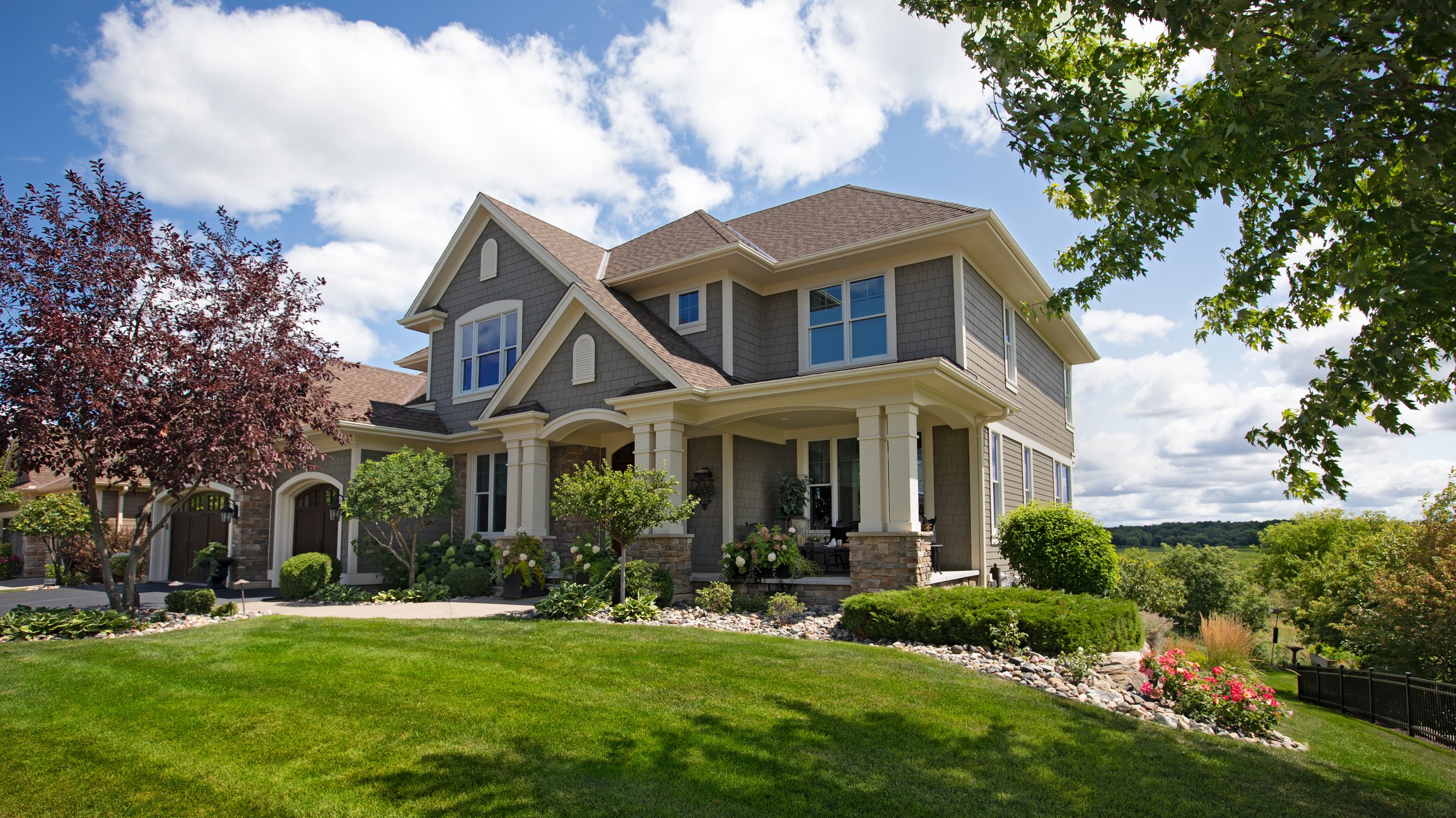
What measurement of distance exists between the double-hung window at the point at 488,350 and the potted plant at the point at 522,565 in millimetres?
4546

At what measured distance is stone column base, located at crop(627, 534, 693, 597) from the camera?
13.0m

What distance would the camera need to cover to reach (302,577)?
15.3m

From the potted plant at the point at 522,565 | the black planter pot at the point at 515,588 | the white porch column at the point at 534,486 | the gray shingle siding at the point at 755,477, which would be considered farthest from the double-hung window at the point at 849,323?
the black planter pot at the point at 515,588

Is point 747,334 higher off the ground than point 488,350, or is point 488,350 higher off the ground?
point 488,350

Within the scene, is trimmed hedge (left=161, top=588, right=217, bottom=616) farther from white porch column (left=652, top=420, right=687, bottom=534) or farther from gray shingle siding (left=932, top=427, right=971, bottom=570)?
gray shingle siding (left=932, top=427, right=971, bottom=570)

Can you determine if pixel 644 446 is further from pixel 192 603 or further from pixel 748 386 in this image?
pixel 192 603

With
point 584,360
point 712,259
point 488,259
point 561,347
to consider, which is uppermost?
point 488,259

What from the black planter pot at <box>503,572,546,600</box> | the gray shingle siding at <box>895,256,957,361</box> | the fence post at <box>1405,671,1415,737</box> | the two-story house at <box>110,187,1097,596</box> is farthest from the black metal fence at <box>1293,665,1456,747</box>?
the black planter pot at <box>503,572,546,600</box>

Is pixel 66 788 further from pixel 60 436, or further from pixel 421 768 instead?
pixel 60 436

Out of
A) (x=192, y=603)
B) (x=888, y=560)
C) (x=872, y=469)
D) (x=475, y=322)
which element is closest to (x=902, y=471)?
(x=872, y=469)

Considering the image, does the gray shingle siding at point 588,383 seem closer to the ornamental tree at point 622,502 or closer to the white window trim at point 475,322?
the white window trim at point 475,322

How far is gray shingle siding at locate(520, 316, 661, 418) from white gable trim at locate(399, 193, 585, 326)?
2164 mm

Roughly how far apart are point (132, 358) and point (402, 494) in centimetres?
473

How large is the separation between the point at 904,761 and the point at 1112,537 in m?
9.58
